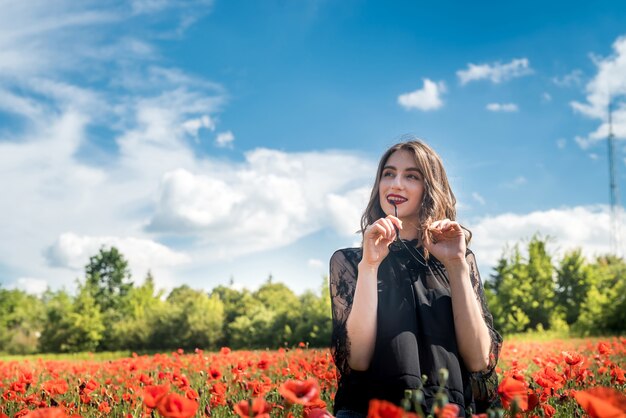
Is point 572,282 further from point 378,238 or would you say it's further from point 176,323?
point 378,238

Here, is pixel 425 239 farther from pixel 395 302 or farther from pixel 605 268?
pixel 605 268

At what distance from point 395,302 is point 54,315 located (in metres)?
39.1

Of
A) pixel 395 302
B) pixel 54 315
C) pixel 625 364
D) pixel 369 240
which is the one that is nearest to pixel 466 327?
pixel 395 302

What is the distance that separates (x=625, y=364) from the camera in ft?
23.7

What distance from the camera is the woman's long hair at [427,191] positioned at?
3.47 meters

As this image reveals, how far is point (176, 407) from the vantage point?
155 centimetres

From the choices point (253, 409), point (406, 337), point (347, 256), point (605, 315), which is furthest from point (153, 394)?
point (605, 315)

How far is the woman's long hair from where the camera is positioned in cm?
347

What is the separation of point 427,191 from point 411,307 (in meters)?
0.80

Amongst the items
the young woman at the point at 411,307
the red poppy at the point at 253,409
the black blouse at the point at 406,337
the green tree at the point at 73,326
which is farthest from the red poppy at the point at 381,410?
the green tree at the point at 73,326

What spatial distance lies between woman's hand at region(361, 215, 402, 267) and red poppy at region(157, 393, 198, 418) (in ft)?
4.64

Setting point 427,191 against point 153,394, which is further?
point 427,191

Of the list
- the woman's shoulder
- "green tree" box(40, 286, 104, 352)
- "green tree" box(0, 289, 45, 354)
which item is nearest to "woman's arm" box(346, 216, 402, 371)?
the woman's shoulder

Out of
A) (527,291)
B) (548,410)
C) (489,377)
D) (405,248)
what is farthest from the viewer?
(527,291)
